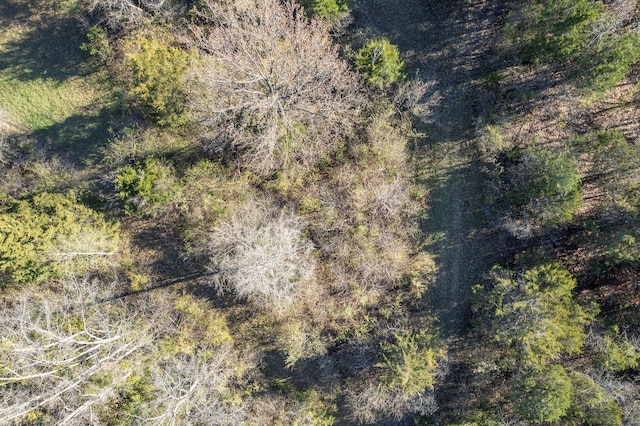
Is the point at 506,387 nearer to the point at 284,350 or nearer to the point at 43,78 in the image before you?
the point at 284,350

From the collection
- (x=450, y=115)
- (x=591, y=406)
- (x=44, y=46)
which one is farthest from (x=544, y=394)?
(x=44, y=46)

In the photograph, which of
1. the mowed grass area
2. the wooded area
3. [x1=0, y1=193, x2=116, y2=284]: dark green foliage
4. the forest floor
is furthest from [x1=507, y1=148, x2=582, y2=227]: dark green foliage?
the mowed grass area

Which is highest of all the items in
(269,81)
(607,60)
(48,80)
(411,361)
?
(48,80)

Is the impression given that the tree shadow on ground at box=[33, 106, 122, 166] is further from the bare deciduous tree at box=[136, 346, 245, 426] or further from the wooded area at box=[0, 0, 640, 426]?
the bare deciduous tree at box=[136, 346, 245, 426]

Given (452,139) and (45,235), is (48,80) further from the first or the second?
(452,139)

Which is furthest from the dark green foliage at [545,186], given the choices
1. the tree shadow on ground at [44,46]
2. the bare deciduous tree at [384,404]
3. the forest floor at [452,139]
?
the tree shadow on ground at [44,46]

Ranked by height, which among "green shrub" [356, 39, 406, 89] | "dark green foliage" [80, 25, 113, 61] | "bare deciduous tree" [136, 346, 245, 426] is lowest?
"bare deciduous tree" [136, 346, 245, 426]
